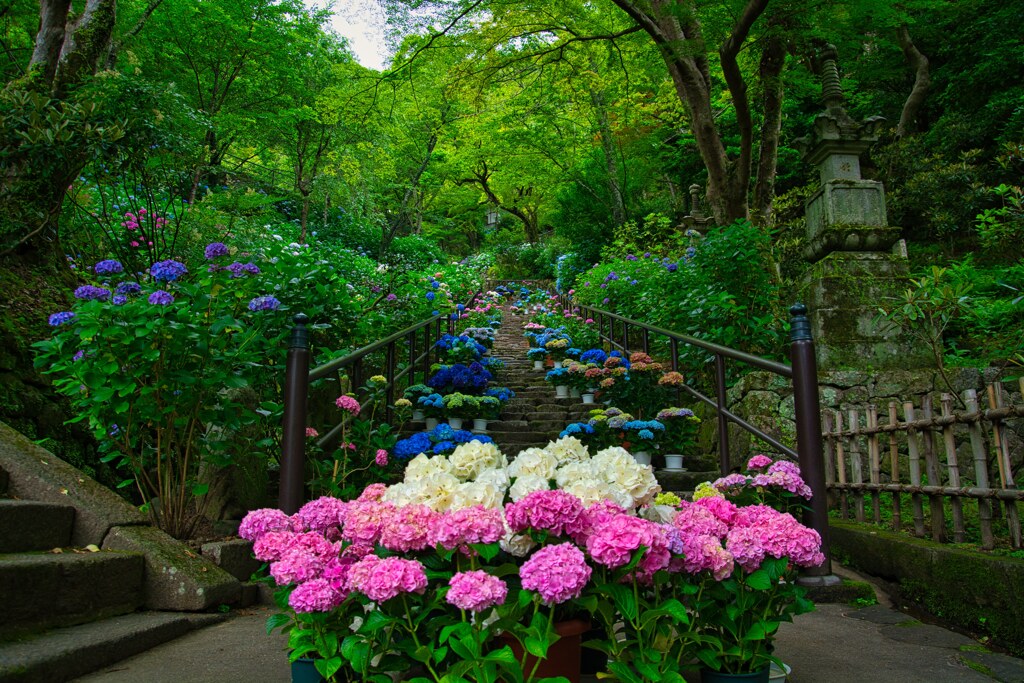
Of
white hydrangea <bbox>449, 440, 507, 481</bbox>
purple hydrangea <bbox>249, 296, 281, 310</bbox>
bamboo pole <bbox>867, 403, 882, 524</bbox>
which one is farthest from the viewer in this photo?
bamboo pole <bbox>867, 403, 882, 524</bbox>

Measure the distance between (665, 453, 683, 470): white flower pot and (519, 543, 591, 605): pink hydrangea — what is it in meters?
3.64

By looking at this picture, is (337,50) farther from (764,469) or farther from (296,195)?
(764,469)

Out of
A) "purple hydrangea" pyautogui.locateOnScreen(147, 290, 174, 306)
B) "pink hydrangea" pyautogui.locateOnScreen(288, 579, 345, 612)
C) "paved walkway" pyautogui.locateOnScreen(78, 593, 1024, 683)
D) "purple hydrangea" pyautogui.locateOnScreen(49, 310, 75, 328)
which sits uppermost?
"purple hydrangea" pyautogui.locateOnScreen(147, 290, 174, 306)

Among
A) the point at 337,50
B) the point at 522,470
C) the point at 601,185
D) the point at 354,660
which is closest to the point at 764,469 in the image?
the point at 522,470

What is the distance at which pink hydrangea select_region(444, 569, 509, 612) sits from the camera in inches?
52.6

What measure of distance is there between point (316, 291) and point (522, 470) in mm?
2397

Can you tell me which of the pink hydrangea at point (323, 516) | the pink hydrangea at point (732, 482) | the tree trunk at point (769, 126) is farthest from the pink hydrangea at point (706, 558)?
the tree trunk at point (769, 126)

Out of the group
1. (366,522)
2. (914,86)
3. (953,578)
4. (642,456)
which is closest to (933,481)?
(953,578)

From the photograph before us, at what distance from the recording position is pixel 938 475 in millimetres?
3068

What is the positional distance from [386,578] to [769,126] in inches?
337

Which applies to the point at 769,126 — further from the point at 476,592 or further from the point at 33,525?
the point at 33,525

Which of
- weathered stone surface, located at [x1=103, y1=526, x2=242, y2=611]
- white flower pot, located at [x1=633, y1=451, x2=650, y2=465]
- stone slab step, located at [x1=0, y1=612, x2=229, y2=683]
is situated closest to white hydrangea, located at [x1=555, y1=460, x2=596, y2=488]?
stone slab step, located at [x1=0, y1=612, x2=229, y2=683]

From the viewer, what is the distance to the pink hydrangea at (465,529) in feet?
4.85

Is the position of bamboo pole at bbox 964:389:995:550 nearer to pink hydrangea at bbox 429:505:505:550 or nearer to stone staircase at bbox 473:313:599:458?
pink hydrangea at bbox 429:505:505:550
